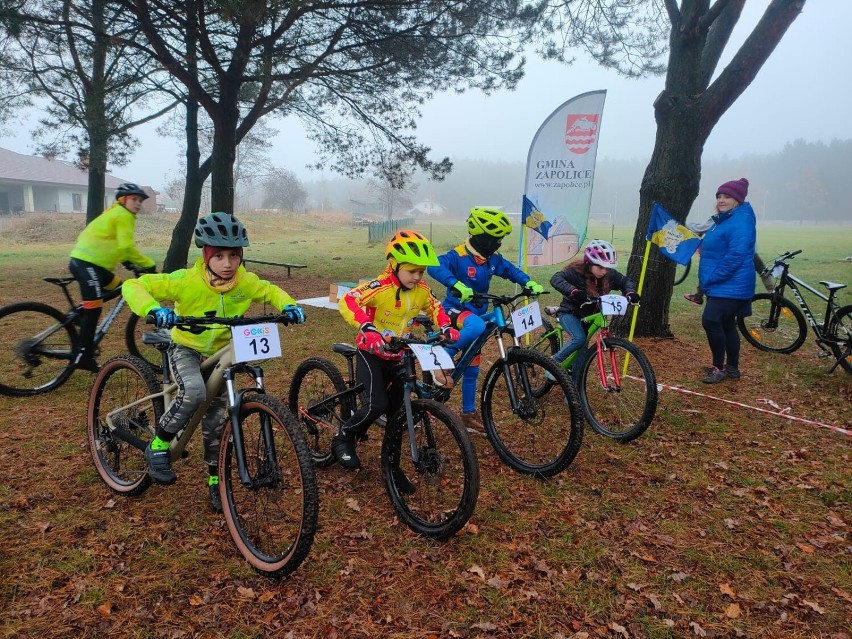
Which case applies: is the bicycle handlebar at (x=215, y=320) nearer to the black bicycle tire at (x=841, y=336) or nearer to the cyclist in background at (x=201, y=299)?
the cyclist in background at (x=201, y=299)

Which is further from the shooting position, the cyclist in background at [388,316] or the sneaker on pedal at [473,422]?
the sneaker on pedal at [473,422]

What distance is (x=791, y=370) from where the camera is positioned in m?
6.83

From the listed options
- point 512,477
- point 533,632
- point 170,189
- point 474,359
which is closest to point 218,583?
point 533,632

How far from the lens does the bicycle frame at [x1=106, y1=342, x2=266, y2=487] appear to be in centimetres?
280

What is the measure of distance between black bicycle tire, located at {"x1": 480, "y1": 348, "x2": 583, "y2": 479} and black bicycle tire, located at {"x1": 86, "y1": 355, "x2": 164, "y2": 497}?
89.7 inches

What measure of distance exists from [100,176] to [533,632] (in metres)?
16.6

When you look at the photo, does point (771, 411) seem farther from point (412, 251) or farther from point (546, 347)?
point (412, 251)

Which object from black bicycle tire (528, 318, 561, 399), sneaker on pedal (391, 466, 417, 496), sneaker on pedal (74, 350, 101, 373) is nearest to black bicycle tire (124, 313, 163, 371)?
sneaker on pedal (74, 350, 101, 373)

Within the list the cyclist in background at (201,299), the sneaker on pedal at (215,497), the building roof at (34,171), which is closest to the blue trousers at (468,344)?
the cyclist in background at (201,299)

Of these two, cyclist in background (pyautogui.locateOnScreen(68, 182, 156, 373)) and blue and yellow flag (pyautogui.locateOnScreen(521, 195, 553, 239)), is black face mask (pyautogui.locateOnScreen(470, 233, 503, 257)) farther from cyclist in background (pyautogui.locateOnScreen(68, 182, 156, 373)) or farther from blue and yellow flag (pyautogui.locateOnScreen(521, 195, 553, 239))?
cyclist in background (pyautogui.locateOnScreen(68, 182, 156, 373))

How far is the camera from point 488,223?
177 inches

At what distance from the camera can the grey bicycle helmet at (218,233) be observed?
9.82 feet

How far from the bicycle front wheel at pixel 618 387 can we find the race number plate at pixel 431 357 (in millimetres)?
2063

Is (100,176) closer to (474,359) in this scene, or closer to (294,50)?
(294,50)
